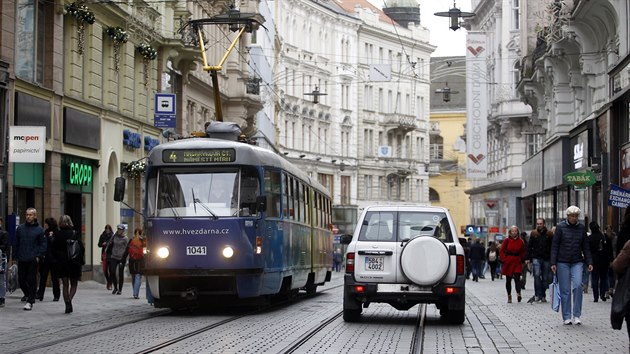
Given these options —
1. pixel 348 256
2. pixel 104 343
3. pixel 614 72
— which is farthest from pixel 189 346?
Result: pixel 614 72

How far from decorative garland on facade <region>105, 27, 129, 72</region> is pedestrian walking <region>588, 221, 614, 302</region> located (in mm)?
15878

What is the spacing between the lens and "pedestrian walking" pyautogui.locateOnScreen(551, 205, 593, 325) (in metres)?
20.1

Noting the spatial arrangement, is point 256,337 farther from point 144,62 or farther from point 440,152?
point 440,152

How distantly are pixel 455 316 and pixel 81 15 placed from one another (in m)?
17.7

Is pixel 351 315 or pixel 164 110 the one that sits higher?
pixel 164 110

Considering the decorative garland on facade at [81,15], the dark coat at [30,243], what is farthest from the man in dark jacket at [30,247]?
the decorative garland on facade at [81,15]

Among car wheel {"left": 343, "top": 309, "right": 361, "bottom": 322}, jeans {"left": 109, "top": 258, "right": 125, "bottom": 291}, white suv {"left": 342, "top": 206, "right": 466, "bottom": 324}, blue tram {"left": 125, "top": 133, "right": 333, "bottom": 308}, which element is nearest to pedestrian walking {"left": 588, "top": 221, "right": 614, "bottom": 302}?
blue tram {"left": 125, "top": 133, "right": 333, "bottom": 308}

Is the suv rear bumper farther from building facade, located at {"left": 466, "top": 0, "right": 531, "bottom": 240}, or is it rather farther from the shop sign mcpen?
building facade, located at {"left": 466, "top": 0, "right": 531, "bottom": 240}

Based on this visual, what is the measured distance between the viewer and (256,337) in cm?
1772

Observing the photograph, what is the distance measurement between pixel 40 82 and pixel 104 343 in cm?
1718

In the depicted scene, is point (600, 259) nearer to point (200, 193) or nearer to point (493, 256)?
point (200, 193)

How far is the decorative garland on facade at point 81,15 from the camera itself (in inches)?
1364

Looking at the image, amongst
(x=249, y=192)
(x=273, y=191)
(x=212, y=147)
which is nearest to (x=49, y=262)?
(x=212, y=147)

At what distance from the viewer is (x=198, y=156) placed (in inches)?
906
